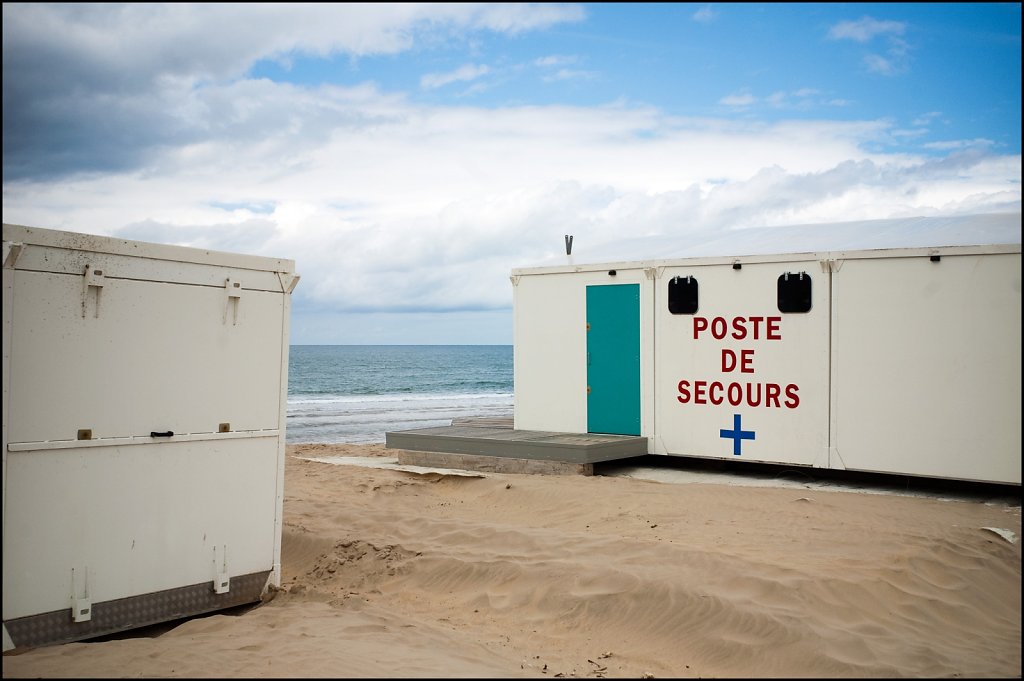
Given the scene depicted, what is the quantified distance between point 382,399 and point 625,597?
30.9 meters

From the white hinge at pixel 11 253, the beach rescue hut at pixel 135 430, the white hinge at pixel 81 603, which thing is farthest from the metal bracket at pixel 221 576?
the white hinge at pixel 11 253

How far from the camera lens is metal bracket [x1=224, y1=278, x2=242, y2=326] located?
217 inches

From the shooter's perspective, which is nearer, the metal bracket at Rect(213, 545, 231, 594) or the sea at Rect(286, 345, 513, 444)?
the metal bracket at Rect(213, 545, 231, 594)

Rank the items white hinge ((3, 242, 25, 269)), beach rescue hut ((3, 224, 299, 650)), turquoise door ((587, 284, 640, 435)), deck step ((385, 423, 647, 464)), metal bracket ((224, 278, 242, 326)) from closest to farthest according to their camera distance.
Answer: white hinge ((3, 242, 25, 269)) → beach rescue hut ((3, 224, 299, 650)) → metal bracket ((224, 278, 242, 326)) → deck step ((385, 423, 647, 464)) → turquoise door ((587, 284, 640, 435))

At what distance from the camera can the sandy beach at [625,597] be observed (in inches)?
180

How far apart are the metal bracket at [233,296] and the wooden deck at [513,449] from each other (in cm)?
545

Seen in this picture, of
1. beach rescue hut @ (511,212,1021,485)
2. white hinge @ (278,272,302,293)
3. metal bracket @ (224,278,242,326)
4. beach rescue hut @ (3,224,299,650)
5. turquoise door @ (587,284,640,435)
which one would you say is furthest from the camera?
turquoise door @ (587,284,640,435)

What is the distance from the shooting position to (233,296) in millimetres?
5527

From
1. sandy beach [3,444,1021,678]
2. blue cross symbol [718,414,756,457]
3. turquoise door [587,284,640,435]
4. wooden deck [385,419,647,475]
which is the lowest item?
sandy beach [3,444,1021,678]

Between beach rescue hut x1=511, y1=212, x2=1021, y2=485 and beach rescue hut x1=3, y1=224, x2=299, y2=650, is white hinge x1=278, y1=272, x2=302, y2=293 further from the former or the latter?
beach rescue hut x1=511, y1=212, x2=1021, y2=485

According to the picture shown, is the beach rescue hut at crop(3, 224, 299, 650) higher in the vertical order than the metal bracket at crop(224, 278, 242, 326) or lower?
lower

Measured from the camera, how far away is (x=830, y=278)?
9.53 metres

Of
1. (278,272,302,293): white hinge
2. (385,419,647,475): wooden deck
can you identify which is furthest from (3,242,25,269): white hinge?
(385,419,647,475): wooden deck

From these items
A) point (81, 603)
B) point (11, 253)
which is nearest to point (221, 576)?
point (81, 603)
